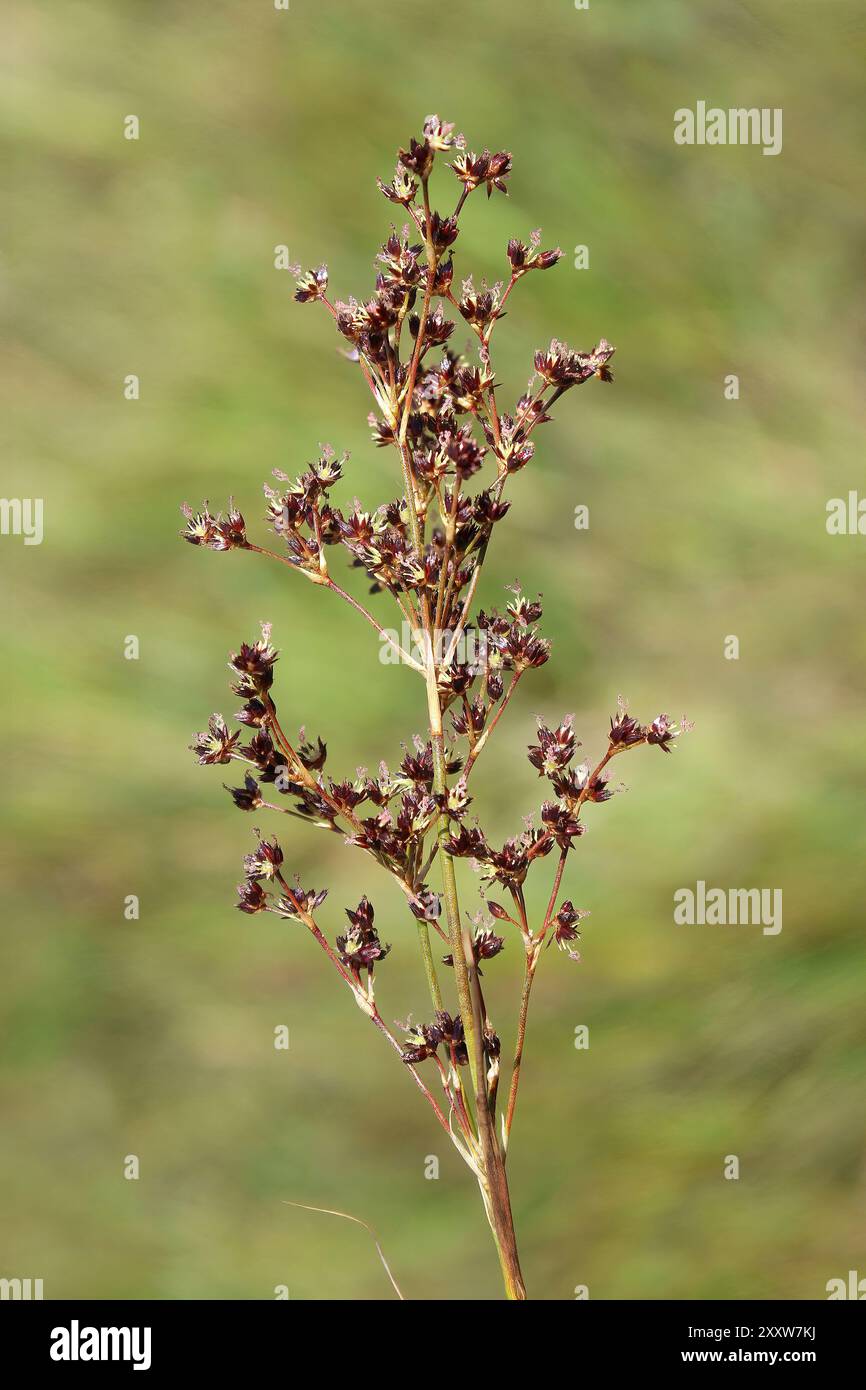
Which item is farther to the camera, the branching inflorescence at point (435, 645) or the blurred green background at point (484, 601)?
the blurred green background at point (484, 601)

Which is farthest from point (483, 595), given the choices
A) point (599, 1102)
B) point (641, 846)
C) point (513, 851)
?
point (513, 851)

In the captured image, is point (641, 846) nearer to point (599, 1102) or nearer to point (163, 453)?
point (599, 1102)

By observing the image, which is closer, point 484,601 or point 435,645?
point 435,645
